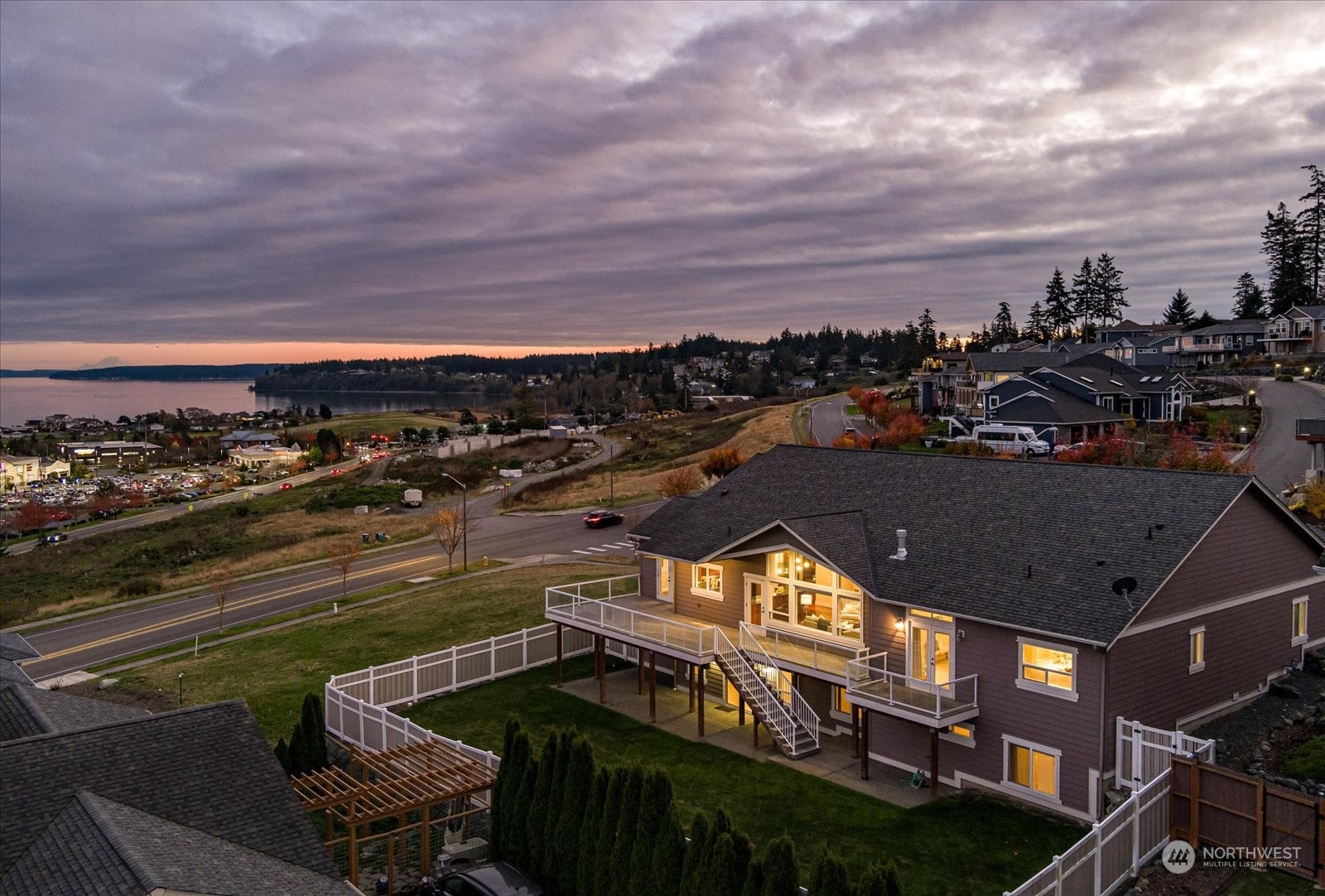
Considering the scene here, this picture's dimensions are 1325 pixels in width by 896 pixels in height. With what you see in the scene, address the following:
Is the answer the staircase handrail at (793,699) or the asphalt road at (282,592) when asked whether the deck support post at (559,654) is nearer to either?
the staircase handrail at (793,699)

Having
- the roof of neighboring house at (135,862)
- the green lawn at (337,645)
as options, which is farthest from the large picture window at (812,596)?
the roof of neighboring house at (135,862)

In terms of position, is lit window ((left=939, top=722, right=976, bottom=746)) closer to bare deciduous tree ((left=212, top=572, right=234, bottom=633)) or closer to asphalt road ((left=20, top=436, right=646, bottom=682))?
asphalt road ((left=20, top=436, right=646, bottom=682))

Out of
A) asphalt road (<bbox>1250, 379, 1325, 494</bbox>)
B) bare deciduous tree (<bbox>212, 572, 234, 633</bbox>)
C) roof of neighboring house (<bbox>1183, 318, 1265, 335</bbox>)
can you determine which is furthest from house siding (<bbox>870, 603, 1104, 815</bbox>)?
roof of neighboring house (<bbox>1183, 318, 1265, 335</bbox>)

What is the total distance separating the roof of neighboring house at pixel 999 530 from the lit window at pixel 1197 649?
260cm

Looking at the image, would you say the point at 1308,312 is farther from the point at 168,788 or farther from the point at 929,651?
the point at 168,788

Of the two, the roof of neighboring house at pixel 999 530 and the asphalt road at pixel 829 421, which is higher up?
the roof of neighboring house at pixel 999 530

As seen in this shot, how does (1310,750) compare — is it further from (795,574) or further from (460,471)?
(460,471)

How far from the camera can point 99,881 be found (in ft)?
34.4

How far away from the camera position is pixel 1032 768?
65.0ft

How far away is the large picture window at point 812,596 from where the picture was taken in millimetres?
24328

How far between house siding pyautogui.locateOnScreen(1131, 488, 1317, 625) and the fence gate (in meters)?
2.28

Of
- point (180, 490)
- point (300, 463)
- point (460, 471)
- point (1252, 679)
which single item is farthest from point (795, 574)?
point (300, 463)

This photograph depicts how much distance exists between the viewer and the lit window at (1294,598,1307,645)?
2480 centimetres

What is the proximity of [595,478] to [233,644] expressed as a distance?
51150 millimetres
